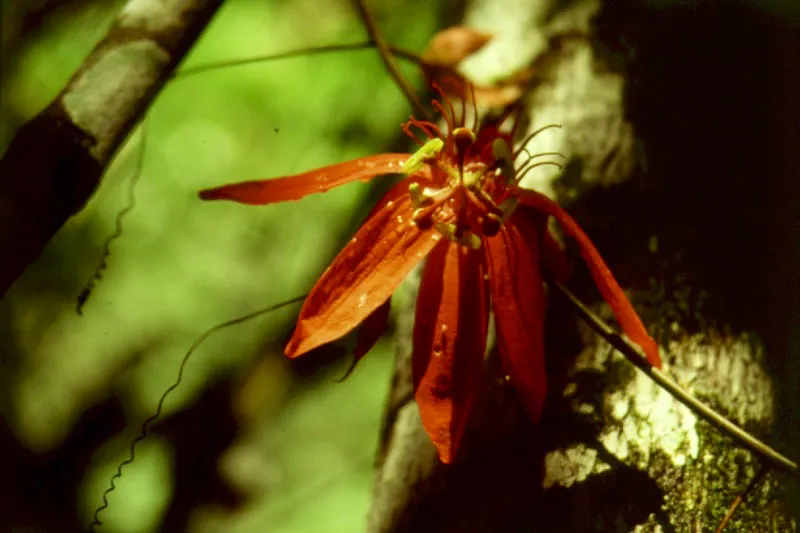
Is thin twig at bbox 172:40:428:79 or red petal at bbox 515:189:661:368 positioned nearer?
red petal at bbox 515:189:661:368

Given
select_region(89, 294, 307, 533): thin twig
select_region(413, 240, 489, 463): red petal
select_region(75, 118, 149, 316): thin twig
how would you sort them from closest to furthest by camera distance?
select_region(413, 240, 489, 463): red petal, select_region(89, 294, 307, 533): thin twig, select_region(75, 118, 149, 316): thin twig

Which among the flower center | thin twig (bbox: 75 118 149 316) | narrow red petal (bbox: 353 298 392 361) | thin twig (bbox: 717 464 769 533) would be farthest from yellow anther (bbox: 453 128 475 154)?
thin twig (bbox: 75 118 149 316)

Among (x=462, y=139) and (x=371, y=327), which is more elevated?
(x=462, y=139)

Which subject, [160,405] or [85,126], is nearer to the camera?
[85,126]

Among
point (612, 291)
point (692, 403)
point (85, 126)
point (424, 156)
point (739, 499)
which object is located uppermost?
point (85, 126)

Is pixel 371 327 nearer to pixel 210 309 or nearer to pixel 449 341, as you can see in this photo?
pixel 449 341

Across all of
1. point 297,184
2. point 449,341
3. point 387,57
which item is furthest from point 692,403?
point 387,57

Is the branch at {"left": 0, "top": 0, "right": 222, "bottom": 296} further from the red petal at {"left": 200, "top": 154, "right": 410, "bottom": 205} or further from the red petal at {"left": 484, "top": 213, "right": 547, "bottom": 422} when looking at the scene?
the red petal at {"left": 484, "top": 213, "right": 547, "bottom": 422}
